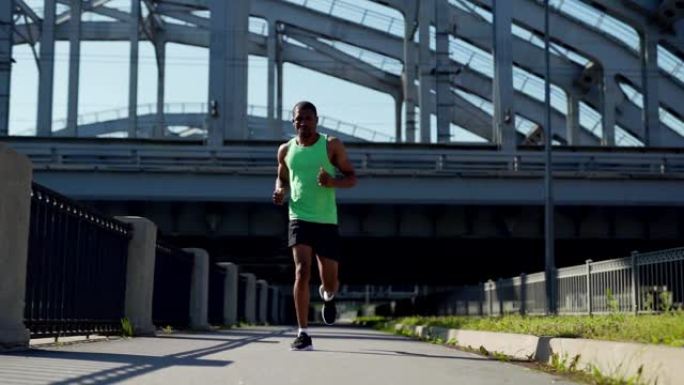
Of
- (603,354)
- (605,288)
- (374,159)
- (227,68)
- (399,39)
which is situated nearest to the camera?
(603,354)

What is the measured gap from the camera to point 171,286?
15305mm

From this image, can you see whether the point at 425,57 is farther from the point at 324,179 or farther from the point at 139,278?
the point at 324,179

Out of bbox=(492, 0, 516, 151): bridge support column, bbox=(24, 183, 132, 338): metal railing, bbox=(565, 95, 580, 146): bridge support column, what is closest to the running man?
bbox=(24, 183, 132, 338): metal railing

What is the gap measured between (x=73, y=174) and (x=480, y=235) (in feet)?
46.2

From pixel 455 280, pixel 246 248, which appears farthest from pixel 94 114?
pixel 246 248

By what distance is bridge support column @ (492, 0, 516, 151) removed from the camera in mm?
41219

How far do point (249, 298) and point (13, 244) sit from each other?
71.0 feet

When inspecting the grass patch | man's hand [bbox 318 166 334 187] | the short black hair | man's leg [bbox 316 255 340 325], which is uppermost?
the short black hair

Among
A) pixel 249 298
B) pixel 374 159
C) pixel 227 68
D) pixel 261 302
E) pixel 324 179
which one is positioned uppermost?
pixel 227 68

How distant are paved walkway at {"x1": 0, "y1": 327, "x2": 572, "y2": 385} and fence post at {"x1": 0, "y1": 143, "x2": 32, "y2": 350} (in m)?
0.28

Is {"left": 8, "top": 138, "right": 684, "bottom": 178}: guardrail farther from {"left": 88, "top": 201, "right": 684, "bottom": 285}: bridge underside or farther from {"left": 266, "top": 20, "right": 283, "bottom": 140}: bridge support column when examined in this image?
{"left": 266, "top": 20, "right": 283, "bottom": 140}: bridge support column

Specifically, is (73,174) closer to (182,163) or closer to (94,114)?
(182,163)

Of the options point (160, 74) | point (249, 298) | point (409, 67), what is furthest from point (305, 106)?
point (160, 74)

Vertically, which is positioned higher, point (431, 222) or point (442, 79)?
point (442, 79)
